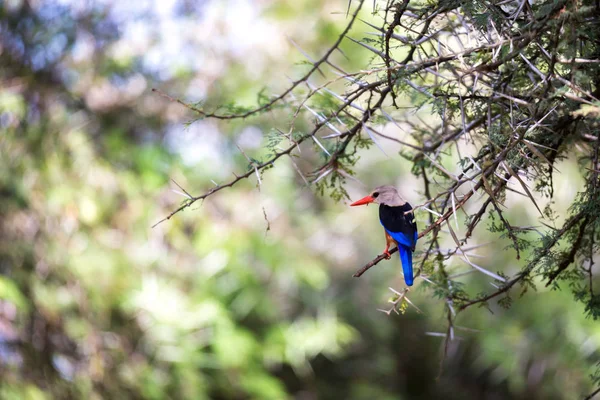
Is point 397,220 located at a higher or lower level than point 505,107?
lower

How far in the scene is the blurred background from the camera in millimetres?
4488

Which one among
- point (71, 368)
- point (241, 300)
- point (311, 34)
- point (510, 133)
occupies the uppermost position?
point (311, 34)

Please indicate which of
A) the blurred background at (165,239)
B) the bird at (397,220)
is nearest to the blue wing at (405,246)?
the bird at (397,220)

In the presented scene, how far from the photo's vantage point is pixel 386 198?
1839mm

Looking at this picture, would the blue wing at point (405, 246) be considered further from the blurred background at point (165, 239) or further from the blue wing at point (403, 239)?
the blurred background at point (165, 239)

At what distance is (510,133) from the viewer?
1492 millimetres

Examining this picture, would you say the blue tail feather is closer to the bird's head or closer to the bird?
the bird

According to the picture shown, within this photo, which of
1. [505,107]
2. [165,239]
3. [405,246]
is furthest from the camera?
[165,239]

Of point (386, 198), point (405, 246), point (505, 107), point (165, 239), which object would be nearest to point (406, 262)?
point (405, 246)

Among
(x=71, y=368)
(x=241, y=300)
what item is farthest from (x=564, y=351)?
(x=71, y=368)

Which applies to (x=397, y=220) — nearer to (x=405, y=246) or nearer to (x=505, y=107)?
(x=405, y=246)

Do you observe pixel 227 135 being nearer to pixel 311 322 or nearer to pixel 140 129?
pixel 140 129

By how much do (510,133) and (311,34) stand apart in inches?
191

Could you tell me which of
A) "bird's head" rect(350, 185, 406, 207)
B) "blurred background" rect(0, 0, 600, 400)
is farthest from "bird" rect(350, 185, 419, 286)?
"blurred background" rect(0, 0, 600, 400)
